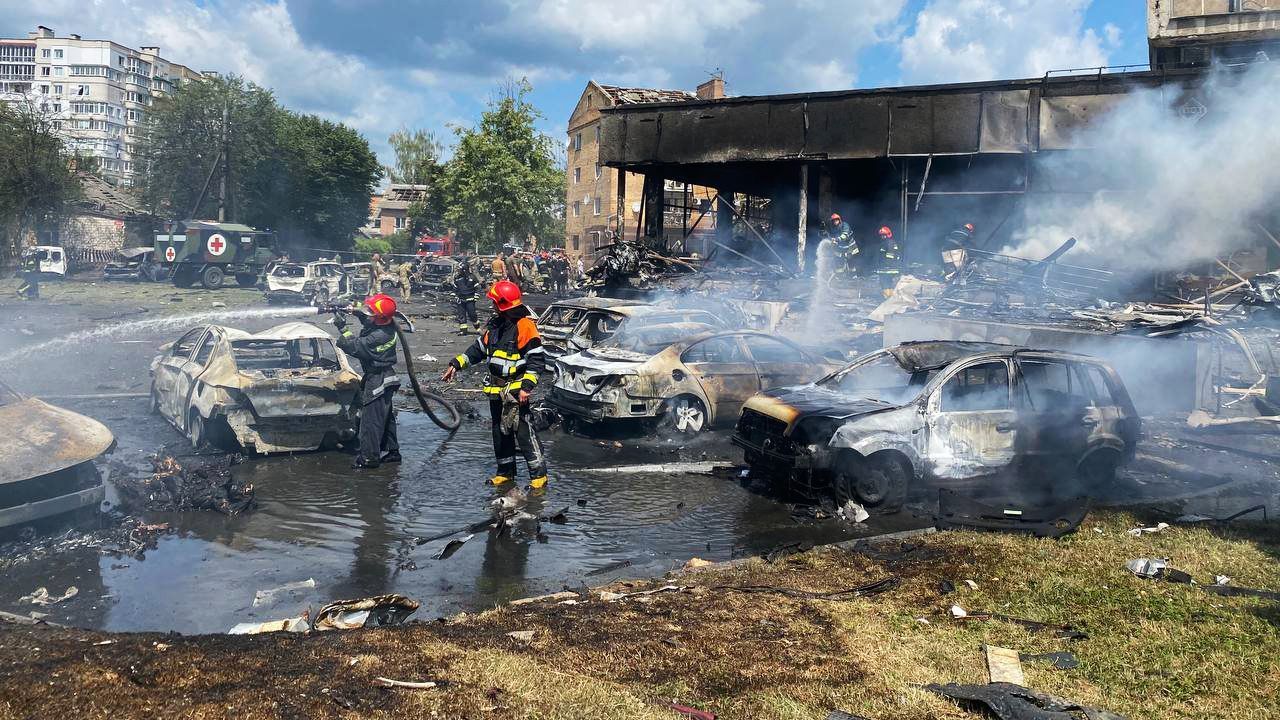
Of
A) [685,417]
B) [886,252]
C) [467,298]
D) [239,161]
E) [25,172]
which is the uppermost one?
[239,161]

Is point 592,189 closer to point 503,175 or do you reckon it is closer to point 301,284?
point 503,175

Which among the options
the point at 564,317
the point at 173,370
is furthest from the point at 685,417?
the point at 173,370

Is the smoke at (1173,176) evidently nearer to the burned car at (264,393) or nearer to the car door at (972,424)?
the car door at (972,424)

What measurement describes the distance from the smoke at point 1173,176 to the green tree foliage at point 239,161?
133 feet

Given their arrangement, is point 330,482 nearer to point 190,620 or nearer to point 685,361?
point 190,620

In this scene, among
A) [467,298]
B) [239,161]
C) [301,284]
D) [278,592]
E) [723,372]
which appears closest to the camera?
[278,592]

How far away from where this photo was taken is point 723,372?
11.3 meters

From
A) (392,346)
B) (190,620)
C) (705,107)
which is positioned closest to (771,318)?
(705,107)

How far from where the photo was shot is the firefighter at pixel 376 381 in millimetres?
9344

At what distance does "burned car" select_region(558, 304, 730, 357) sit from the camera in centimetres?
1226

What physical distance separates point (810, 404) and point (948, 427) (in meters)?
1.26

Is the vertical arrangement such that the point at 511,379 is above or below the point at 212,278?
below

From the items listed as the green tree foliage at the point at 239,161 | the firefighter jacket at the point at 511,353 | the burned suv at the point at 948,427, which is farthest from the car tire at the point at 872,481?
the green tree foliage at the point at 239,161

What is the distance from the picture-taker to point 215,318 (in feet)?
77.3
